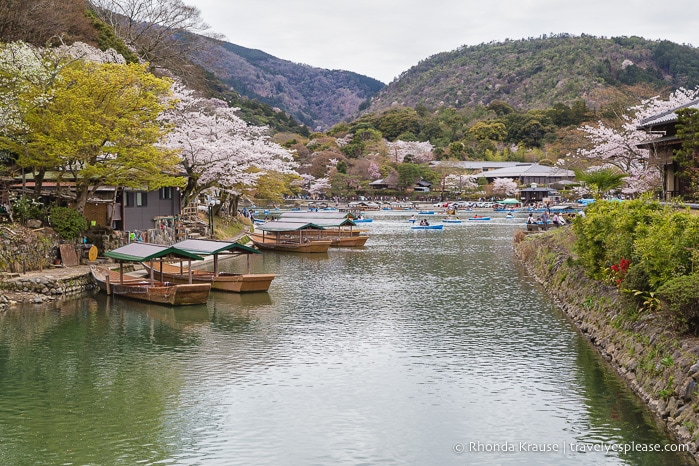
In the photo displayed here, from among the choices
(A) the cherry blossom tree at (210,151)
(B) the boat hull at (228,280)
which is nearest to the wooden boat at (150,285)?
(B) the boat hull at (228,280)

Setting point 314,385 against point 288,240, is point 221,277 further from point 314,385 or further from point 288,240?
point 288,240

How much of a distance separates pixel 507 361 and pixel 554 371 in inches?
53.2

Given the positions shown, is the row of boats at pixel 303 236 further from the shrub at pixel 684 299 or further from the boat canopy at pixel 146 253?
the shrub at pixel 684 299

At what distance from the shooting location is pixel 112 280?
2798cm

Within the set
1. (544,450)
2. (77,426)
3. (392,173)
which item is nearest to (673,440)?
(544,450)

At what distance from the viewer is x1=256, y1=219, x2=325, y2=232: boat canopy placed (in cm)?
4741

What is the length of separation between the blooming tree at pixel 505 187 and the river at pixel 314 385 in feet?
300

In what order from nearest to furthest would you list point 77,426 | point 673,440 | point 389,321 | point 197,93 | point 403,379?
point 673,440, point 77,426, point 403,379, point 389,321, point 197,93

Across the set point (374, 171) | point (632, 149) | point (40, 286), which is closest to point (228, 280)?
point (40, 286)

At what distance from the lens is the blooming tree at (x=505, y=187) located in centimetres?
11694

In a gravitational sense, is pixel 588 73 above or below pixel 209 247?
above

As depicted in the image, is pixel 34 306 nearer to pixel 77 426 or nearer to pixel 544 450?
pixel 77 426

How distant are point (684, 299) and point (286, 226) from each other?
121ft

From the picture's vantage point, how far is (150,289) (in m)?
26.2
